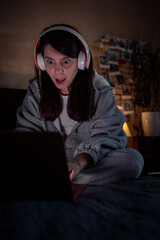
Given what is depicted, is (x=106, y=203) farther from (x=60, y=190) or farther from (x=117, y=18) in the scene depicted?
(x=117, y=18)

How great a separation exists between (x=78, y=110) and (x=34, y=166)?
84cm

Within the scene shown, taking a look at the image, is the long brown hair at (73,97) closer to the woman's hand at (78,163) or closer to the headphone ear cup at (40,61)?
the headphone ear cup at (40,61)

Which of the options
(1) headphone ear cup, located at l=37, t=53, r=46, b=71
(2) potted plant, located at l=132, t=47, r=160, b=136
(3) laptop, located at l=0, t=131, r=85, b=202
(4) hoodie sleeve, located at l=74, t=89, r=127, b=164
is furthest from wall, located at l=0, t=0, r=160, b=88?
(3) laptop, located at l=0, t=131, r=85, b=202

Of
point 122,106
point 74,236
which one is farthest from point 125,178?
point 122,106

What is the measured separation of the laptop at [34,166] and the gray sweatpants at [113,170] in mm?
443

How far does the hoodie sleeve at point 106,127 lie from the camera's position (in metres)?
1.06

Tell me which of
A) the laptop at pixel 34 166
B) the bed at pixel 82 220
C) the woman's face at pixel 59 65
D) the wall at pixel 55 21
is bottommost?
the bed at pixel 82 220

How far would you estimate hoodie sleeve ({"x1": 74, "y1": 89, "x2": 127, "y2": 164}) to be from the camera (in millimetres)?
1064

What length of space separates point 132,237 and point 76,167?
0.48 metres

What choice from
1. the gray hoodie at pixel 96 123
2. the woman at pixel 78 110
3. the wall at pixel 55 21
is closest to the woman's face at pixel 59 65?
the woman at pixel 78 110

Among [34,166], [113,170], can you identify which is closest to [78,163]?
[113,170]

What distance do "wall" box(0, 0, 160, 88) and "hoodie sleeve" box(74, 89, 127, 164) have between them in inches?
46.9

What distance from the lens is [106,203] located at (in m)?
0.47

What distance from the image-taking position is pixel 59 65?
1109 mm
